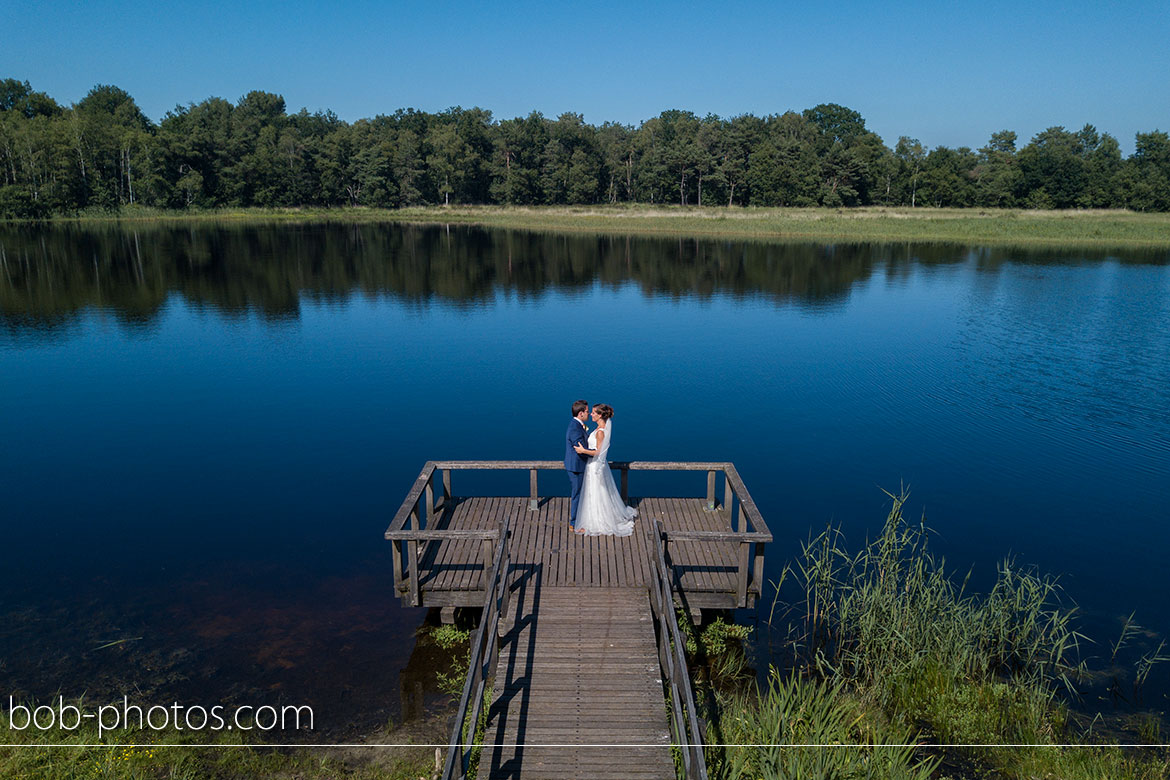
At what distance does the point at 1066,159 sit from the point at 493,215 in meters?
81.8

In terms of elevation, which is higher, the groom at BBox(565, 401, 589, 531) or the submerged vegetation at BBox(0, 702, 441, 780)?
the groom at BBox(565, 401, 589, 531)

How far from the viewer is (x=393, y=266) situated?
56.0 meters

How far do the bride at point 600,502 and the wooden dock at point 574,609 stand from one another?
197mm

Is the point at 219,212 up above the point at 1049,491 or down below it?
above

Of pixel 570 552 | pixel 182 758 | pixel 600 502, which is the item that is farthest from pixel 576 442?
pixel 182 758

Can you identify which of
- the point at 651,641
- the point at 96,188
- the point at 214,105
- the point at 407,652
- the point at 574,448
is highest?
the point at 214,105

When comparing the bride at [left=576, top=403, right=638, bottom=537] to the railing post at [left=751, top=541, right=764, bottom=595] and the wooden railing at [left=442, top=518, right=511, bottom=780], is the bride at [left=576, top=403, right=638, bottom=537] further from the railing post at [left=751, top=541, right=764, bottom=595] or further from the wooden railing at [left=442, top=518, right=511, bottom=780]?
the railing post at [left=751, top=541, right=764, bottom=595]

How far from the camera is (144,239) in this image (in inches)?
2820

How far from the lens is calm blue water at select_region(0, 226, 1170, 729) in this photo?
1238 centimetres

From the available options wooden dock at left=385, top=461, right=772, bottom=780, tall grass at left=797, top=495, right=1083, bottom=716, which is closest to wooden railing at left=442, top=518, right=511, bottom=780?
wooden dock at left=385, top=461, right=772, bottom=780

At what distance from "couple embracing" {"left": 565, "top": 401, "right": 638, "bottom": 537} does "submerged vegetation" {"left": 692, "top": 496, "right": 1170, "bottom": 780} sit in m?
3.24

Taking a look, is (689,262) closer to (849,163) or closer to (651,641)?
(651,641)

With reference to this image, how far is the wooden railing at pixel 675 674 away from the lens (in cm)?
730

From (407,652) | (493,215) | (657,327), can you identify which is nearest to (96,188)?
(493,215)
